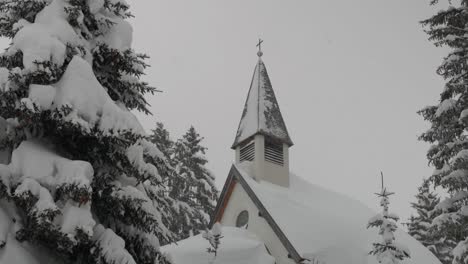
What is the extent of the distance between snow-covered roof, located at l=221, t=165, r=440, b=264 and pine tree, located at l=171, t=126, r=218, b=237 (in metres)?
7.63

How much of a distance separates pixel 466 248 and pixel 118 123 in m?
8.98

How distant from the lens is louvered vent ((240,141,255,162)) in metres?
22.4

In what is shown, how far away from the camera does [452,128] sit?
39.7ft

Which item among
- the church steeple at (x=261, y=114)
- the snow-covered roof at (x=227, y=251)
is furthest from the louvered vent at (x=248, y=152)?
the snow-covered roof at (x=227, y=251)

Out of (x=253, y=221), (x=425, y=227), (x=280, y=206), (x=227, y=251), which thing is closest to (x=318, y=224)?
(x=280, y=206)

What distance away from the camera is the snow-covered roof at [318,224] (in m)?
16.6

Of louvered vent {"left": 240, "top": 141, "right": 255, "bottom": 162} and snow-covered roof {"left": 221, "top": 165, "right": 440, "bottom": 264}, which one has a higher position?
louvered vent {"left": 240, "top": 141, "right": 255, "bottom": 162}

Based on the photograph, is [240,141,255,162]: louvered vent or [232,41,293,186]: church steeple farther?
[240,141,255,162]: louvered vent

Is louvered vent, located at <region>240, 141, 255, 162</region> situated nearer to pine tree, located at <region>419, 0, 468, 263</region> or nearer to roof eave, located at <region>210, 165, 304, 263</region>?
roof eave, located at <region>210, 165, 304, 263</region>

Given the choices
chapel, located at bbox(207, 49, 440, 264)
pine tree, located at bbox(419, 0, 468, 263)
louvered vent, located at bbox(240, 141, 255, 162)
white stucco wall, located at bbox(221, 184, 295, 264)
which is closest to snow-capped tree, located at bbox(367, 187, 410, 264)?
pine tree, located at bbox(419, 0, 468, 263)

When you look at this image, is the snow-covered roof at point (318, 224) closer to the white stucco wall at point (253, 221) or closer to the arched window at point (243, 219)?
the white stucco wall at point (253, 221)

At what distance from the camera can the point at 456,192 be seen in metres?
11.9

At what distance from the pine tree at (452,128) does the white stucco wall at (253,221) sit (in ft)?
20.5

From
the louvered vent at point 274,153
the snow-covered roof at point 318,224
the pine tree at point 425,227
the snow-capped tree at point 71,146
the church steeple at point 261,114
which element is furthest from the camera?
the pine tree at point 425,227
